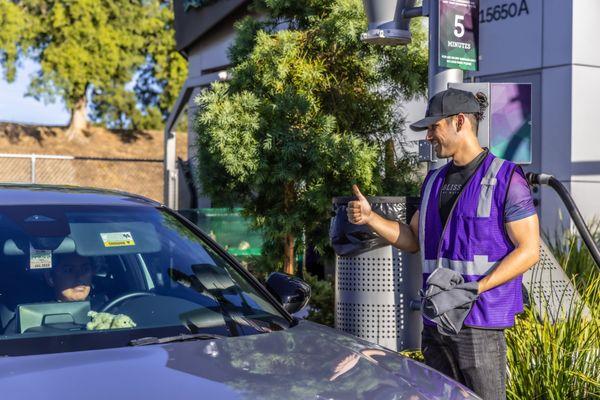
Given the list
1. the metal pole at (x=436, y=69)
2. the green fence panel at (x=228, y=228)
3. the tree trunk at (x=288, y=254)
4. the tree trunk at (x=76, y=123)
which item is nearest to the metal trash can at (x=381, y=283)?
the metal pole at (x=436, y=69)

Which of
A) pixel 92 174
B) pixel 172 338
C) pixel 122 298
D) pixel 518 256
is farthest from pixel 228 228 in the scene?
pixel 92 174

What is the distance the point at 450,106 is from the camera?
12.7 feet

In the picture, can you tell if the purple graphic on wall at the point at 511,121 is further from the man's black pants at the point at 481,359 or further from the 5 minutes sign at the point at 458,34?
the man's black pants at the point at 481,359

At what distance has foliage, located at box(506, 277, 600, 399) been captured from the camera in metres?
4.68

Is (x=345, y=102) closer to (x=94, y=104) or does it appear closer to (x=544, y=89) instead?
(x=544, y=89)

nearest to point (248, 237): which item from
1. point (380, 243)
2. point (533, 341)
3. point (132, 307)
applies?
point (380, 243)

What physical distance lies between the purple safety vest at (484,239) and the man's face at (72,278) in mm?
1587

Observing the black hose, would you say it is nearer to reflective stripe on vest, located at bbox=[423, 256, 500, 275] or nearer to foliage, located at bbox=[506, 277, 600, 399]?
foliage, located at bbox=[506, 277, 600, 399]

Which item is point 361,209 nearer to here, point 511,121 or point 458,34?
point 458,34

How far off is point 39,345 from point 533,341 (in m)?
2.87

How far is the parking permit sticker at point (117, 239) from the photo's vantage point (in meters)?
3.91

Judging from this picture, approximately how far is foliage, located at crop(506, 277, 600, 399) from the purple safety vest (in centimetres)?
103

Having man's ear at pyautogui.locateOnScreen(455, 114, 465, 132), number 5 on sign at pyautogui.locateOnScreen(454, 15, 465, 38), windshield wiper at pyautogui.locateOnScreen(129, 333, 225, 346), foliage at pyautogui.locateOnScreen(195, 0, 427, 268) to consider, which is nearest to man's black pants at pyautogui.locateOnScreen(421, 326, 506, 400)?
man's ear at pyautogui.locateOnScreen(455, 114, 465, 132)

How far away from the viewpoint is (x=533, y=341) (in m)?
4.86
